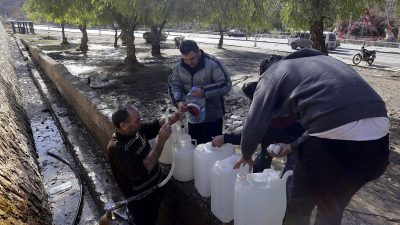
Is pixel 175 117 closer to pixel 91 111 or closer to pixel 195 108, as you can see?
pixel 195 108

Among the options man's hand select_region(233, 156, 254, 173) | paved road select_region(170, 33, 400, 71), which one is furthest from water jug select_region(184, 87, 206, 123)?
paved road select_region(170, 33, 400, 71)

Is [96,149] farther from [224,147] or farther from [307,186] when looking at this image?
[307,186]

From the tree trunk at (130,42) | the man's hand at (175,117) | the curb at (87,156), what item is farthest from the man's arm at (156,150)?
the tree trunk at (130,42)

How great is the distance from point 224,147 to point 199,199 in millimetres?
588

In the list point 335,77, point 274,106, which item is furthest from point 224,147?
point 335,77

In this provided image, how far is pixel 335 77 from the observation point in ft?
6.04

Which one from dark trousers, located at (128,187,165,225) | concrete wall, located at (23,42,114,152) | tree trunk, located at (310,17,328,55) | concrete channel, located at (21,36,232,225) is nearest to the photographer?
dark trousers, located at (128,187,165,225)

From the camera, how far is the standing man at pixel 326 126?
179 cm

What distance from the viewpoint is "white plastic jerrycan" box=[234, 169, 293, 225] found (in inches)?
88.4

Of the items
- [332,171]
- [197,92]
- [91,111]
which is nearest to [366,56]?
[91,111]

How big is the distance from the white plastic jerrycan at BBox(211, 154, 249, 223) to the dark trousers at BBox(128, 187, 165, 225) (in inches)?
25.2

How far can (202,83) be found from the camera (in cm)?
366

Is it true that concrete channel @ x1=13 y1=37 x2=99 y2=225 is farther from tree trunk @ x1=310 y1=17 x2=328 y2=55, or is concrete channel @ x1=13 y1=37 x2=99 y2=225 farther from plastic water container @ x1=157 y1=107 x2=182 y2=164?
tree trunk @ x1=310 y1=17 x2=328 y2=55

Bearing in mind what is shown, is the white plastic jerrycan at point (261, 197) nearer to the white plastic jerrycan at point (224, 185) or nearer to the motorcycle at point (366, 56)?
the white plastic jerrycan at point (224, 185)
